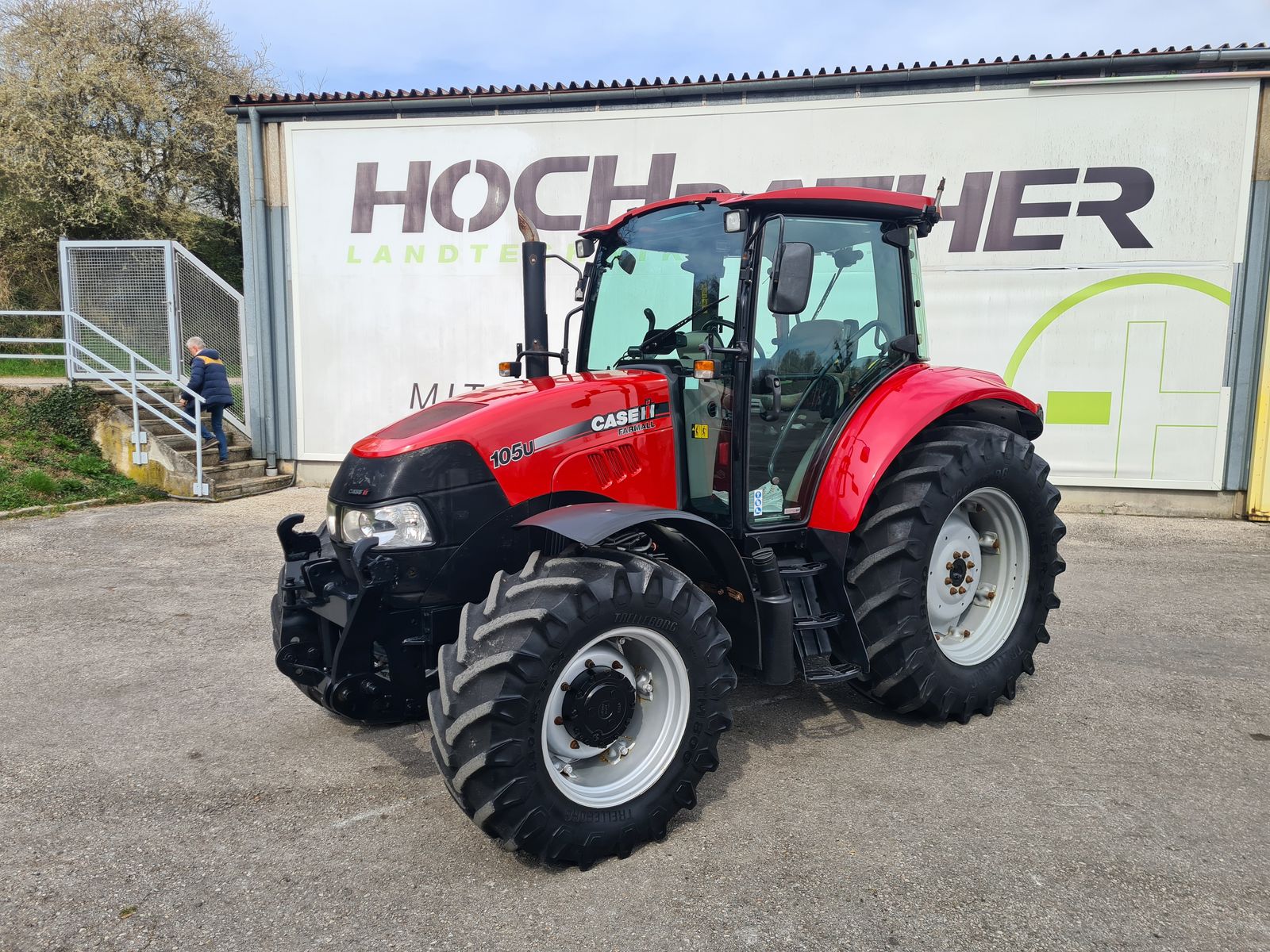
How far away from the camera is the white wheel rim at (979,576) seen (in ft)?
13.4

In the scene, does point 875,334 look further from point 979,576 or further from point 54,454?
point 54,454

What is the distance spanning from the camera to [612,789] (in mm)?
2904

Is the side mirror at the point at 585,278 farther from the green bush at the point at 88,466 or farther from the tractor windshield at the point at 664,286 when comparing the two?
the green bush at the point at 88,466

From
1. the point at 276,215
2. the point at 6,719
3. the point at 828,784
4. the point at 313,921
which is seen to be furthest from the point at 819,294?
the point at 276,215

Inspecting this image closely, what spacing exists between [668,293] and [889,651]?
176 cm

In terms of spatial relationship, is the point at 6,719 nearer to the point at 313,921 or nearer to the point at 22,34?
the point at 313,921

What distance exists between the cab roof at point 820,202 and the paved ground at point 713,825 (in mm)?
2211

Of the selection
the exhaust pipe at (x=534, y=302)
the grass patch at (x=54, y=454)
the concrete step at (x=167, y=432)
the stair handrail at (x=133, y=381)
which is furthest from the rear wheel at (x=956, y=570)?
the concrete step at (x=167, y=432)

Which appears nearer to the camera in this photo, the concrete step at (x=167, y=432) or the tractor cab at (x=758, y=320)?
the tractor cab at (x=758, y=320)

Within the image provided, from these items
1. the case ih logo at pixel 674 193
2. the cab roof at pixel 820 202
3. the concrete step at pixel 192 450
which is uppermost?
the case ih logo at pixel 674 193

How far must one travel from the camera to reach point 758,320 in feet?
11.7

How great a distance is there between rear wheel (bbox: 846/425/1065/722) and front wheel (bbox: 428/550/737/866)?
0.95m

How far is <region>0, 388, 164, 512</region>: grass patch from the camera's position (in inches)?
354

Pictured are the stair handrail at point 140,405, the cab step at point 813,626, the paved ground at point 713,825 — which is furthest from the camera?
the stair handrail at point 140,405
